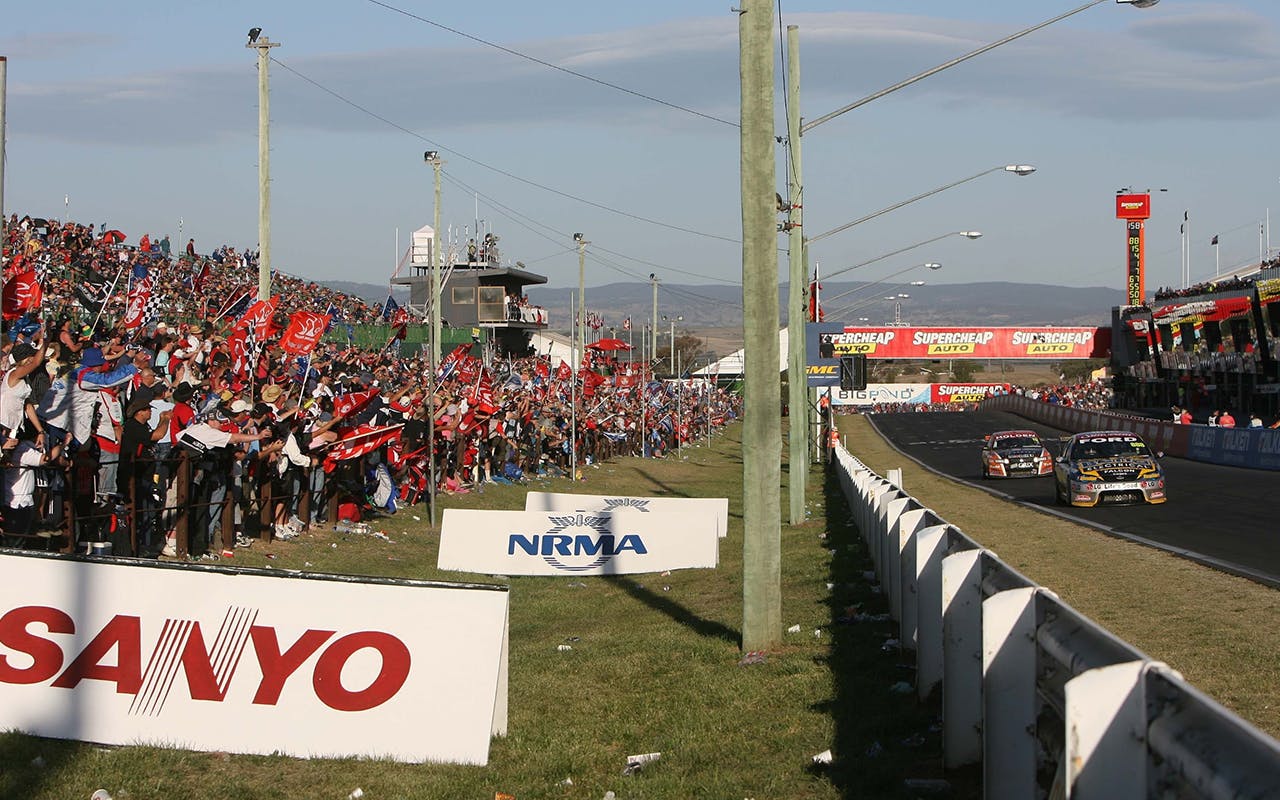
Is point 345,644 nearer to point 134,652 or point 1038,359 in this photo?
point 134,652

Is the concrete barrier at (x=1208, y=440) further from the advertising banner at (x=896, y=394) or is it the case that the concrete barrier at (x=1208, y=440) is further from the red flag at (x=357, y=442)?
the advertising banner at (x=896, y=394)

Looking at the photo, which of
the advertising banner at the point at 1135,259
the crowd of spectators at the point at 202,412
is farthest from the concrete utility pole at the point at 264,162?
the advertising banner at the point at 1135,259

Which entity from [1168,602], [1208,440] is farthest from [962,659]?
[1208,440]

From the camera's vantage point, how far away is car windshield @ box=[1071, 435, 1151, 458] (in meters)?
31.1

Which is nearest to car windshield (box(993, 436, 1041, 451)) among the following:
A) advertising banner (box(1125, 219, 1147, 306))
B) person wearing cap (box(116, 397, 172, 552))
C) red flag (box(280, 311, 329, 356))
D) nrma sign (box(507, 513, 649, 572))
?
nrma sign (box(507, 513, 649, 572))

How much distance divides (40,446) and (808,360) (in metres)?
26.5

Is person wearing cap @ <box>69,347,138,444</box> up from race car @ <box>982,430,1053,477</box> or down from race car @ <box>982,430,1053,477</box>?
up

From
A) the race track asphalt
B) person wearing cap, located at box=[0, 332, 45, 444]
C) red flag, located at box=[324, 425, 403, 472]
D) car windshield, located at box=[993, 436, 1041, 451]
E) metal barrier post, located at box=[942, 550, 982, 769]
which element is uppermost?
person wearing cap, located at box=[0, 332, 45, 444]

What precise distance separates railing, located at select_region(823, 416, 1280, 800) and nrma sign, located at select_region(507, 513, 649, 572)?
33.8ft

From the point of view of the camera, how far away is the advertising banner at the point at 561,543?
67.8ft

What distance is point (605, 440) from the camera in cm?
5350

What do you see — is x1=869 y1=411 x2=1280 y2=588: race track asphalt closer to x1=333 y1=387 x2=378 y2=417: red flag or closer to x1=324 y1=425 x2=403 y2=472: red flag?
x1=324 y1=425 x2=403 y2=472: red flag

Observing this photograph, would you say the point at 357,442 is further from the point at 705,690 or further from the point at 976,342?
the point at 976,342

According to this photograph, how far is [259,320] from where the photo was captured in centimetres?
2122
